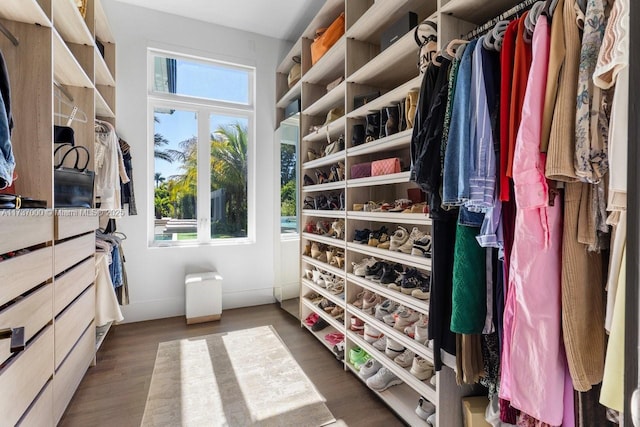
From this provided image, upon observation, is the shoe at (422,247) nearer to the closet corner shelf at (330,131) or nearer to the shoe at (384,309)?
the shoe at (384,309)

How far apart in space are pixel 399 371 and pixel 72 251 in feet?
6.19

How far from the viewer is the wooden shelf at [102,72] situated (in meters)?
2.24

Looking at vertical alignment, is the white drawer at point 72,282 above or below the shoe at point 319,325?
above

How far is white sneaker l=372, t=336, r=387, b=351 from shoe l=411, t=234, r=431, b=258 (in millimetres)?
642

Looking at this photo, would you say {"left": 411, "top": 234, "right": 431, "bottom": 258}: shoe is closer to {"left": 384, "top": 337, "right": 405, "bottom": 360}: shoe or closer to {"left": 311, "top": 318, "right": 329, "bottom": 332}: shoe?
{"left": 384, "top": 337, "right": 405, "bottom": 360}: shoe

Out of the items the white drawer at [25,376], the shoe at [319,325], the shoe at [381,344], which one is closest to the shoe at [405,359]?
the shoe at [381,344]

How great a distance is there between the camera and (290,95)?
320cm

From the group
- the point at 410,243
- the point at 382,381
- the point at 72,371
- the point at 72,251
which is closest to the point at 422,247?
the point at 410,243

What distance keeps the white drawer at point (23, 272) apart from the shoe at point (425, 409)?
5.78 feet

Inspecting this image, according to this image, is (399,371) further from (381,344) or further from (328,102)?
(328,102)

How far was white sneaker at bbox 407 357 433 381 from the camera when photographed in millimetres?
1481

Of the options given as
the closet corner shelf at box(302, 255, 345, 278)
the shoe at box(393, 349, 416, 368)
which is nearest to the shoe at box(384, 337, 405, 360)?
the shoe at box(393, 349, 416, 368)

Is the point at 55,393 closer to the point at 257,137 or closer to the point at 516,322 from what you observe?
the point at 516,322

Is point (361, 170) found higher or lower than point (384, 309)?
higher
